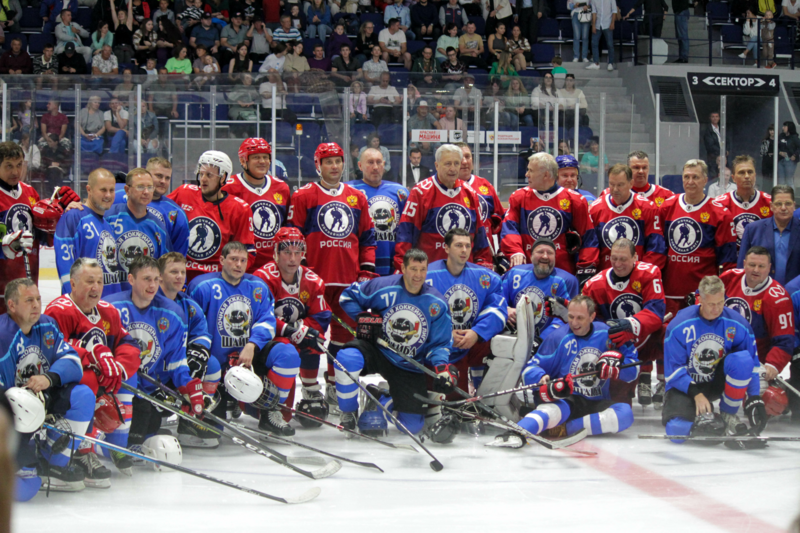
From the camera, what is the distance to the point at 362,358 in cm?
397

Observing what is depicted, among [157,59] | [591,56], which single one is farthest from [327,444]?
[591,56]

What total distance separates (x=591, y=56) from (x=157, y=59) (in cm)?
596

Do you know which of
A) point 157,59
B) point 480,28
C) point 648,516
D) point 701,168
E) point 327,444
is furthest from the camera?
point 480,28

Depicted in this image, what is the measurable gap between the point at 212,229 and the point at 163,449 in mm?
1349

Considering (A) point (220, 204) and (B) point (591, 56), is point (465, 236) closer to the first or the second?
(A) point (220, 204)

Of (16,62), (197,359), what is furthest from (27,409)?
(16,62)

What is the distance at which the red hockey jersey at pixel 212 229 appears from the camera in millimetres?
4297

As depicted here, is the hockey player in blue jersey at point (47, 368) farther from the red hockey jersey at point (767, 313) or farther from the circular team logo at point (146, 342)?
the red hockey jersey at point (767, 313)

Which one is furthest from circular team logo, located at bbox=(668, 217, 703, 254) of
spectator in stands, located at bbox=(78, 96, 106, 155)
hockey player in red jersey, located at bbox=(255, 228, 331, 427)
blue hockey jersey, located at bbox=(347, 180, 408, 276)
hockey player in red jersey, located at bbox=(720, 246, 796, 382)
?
spectator in stands, located at bbox=(78, 96, 106, 155)

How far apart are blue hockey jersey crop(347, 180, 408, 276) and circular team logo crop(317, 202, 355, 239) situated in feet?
1.02

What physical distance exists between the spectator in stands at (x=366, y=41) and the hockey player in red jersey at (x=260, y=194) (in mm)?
6150

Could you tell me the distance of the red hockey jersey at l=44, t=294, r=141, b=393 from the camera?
3148 millimetres

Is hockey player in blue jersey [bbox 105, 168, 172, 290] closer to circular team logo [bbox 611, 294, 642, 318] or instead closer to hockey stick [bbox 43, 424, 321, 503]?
hockey stick [bbox 43, 424, 321, 503]

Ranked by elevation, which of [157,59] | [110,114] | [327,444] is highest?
[157,59]
